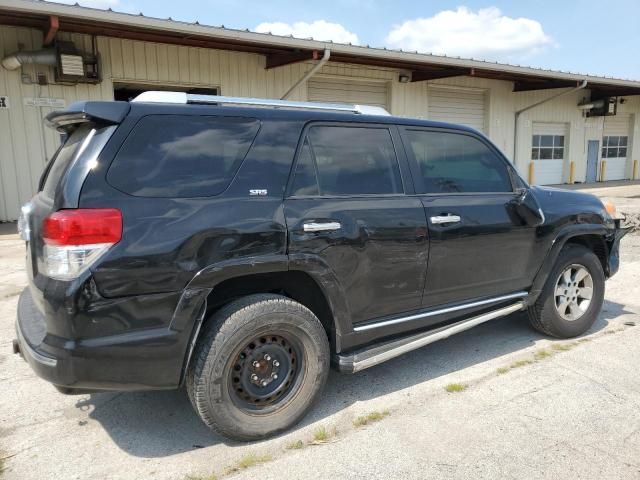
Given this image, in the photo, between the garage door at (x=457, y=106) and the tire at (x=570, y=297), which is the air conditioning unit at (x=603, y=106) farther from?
the tire at (x=570, y=297)

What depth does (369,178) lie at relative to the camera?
3.28 meters

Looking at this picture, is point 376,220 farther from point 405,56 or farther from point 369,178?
point 405,56

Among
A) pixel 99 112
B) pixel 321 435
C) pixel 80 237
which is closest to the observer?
pixel 80 237

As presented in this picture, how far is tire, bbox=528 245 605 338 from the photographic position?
427 centimetres

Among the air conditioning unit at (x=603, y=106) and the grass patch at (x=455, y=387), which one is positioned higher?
the air conditioning unit at (x=603, y=106)

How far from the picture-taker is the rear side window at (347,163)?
9.93ft

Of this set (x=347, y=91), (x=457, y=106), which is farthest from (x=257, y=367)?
(x=457, y=106)

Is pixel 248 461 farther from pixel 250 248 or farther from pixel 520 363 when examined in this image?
pixel 520 363

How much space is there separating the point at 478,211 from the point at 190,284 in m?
2.22

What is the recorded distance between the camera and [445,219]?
3461 millimetres

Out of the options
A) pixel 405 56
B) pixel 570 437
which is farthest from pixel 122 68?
pixel 570 437

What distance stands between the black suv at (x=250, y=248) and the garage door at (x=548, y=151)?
18.0 m

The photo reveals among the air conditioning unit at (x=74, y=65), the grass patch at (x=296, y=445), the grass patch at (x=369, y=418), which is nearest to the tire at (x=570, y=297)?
the grass patch at (x=369, y=418)

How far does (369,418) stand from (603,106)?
Result: 2248cm
